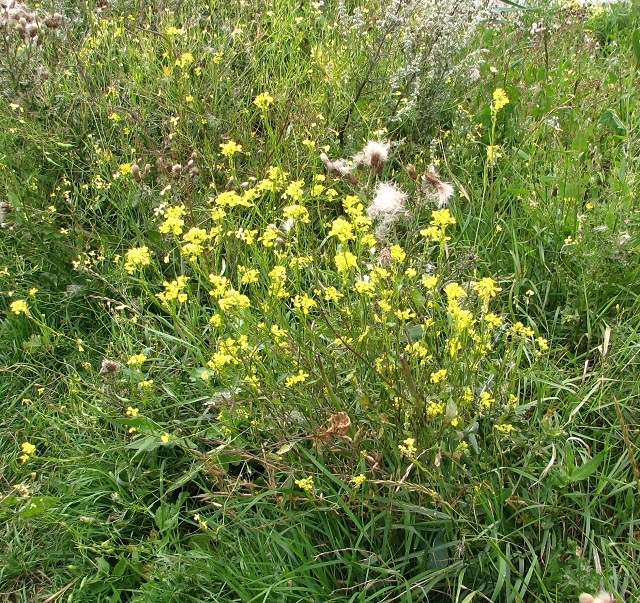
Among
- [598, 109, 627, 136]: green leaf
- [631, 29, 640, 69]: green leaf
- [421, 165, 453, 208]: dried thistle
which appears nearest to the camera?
[421, 165, 453, 208]: dried thistle

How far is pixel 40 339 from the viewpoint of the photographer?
2699 mm

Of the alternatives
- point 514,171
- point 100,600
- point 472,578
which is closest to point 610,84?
point 514,171

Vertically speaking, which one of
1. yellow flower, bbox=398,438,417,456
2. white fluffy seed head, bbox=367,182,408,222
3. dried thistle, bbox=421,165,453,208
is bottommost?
yellow flower, bbox=398,438,417,456

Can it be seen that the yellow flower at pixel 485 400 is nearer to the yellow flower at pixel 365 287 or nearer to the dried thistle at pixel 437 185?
the yellow flower at pixel 365 287

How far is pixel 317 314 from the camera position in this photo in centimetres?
241

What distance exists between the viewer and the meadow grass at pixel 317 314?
6.01 feet

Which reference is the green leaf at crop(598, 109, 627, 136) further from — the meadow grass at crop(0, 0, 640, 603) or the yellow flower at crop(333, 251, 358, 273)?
the yellow flower at crop(333, 251, 358, 273)

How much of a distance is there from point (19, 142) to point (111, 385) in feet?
4.98

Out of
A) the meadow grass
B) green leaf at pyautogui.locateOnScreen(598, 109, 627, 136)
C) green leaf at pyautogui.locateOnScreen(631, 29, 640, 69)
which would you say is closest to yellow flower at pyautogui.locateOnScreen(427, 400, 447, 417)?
the meadow grass

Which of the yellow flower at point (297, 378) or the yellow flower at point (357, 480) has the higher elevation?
the yellow flower at point (297, 378)

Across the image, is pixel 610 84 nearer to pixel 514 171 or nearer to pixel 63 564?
pixel 514 171

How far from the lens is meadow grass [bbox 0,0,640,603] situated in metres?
1.83

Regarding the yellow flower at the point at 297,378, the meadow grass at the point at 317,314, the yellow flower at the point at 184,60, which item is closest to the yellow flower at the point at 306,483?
the meadow grass at the point at 317,314

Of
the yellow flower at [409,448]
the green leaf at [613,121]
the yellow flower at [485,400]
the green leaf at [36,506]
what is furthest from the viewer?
the green leaf at [613,121]
